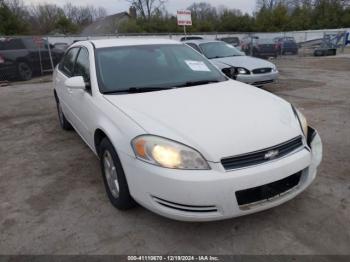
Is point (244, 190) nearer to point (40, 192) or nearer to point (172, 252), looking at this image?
point (172, 252)

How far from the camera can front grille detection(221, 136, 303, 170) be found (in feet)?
7.64

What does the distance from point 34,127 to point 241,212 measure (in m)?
4.81

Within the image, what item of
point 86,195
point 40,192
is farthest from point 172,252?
point 40,192

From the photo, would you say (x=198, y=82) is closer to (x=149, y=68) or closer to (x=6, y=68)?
(x=149, y=68)

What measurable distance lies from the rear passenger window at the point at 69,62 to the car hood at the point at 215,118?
1641mm

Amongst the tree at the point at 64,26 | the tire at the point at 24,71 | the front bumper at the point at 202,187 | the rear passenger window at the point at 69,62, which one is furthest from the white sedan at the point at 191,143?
the tree at the point at 64,26

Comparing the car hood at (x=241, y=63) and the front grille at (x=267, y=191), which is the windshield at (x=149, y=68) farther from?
the car hood at (x=241, y=63)

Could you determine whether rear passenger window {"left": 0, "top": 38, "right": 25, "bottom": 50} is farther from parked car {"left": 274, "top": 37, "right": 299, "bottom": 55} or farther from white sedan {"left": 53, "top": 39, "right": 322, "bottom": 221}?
parked car {"left": 274, "top": 37, "right": 299, "bottom": 55}

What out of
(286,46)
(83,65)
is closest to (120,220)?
(83,65)

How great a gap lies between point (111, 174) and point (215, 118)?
1132mm

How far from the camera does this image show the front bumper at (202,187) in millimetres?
2262

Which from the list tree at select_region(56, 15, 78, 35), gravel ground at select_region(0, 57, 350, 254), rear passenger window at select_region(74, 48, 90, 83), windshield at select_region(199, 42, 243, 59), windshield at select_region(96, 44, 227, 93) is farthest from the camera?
tree at select_region(56, 15, 78, 35)

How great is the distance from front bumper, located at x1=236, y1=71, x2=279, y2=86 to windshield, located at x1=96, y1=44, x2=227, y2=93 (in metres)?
4.48

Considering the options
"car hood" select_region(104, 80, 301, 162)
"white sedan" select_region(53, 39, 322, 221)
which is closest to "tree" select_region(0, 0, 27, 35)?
"white sedan" select_region(53, 39, 322, 221)
